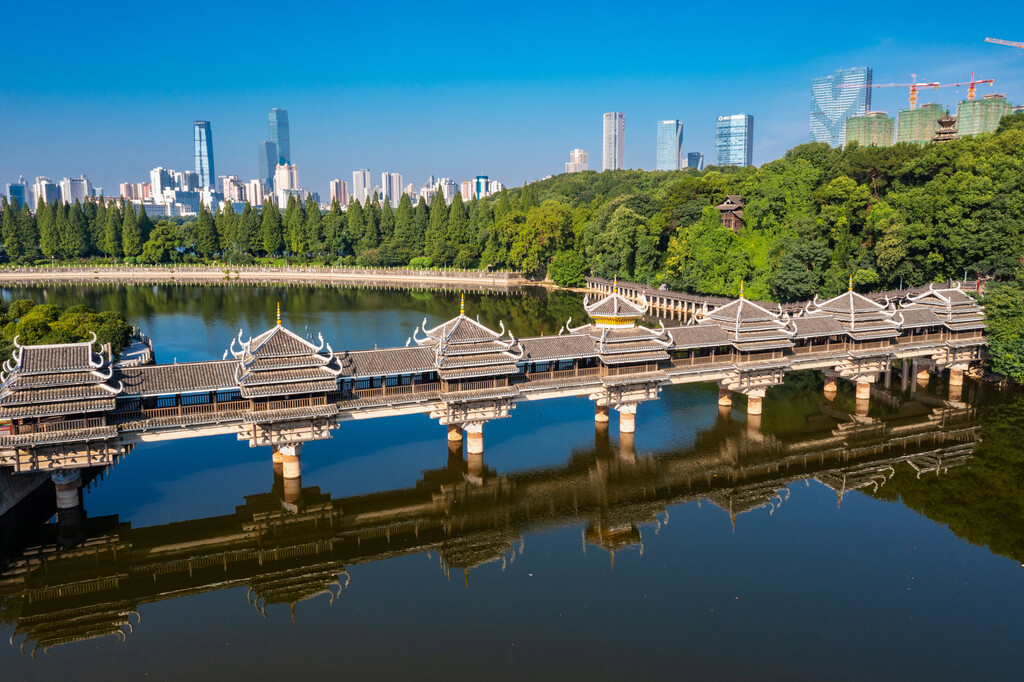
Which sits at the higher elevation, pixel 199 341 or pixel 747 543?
pixel 199 341

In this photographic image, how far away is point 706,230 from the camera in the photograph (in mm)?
74062

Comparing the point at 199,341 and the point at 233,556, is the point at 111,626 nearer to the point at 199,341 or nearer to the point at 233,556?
the point at 233,556

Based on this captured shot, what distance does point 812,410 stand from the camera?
1613 inches

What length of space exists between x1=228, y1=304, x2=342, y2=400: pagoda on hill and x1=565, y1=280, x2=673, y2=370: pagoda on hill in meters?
12.8

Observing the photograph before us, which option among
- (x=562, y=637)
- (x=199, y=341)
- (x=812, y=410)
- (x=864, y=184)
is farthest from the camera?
(x=864, y=184)

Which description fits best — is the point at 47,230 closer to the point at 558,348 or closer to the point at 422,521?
the point at 558,348

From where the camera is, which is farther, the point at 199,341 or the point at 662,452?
the point at 199,341

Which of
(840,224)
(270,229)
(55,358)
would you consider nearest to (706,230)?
(840,224)

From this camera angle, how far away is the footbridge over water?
2508cm

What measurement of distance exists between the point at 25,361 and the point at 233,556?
10.0 meters

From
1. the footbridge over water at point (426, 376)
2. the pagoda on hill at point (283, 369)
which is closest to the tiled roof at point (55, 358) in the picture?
the footbridge over water at point (426, 376)

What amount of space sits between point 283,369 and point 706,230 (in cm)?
5614

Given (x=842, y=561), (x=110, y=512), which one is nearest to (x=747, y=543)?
(x=842, y=561)

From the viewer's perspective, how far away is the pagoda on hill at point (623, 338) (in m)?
34.0
